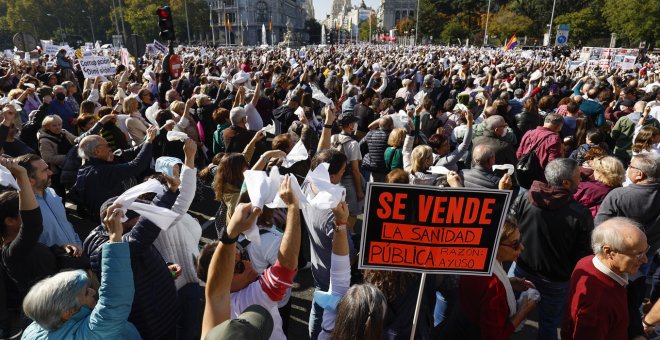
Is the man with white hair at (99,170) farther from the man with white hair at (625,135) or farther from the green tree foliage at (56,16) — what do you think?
the green tree foliage at (56,16)

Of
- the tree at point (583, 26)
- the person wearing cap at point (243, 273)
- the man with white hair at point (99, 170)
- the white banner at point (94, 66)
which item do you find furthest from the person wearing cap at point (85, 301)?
the tree at point (583, 26)

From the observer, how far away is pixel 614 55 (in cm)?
1912

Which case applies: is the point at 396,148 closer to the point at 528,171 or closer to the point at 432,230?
the point at 528,171

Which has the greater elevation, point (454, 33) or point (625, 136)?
point (454, 33)

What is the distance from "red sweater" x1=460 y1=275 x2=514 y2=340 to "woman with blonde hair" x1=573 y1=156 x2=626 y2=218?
2.07 meters

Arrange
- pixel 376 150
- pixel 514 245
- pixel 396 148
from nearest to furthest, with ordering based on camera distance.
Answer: pixel 514 245 → pixel 396 148 → pixel 376 150

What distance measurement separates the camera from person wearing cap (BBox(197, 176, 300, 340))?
1949mm

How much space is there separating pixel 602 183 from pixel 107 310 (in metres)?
4.15

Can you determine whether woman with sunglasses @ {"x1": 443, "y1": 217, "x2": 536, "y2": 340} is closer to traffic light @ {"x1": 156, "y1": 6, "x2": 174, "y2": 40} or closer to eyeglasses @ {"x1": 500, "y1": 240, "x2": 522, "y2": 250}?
eyeglasses @ {"x1": 500, "y1": 240, "x2": 522, "y2": 250}

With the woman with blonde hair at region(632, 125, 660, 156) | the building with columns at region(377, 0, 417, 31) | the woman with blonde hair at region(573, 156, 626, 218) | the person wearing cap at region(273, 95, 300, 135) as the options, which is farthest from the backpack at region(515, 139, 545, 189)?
the building with columns at region(377, 0, 417, 31)

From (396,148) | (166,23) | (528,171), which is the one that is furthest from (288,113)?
(166,23)

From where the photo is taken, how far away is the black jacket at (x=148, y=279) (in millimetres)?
2400

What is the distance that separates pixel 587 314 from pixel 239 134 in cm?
443

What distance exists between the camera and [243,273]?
7.67 ft
